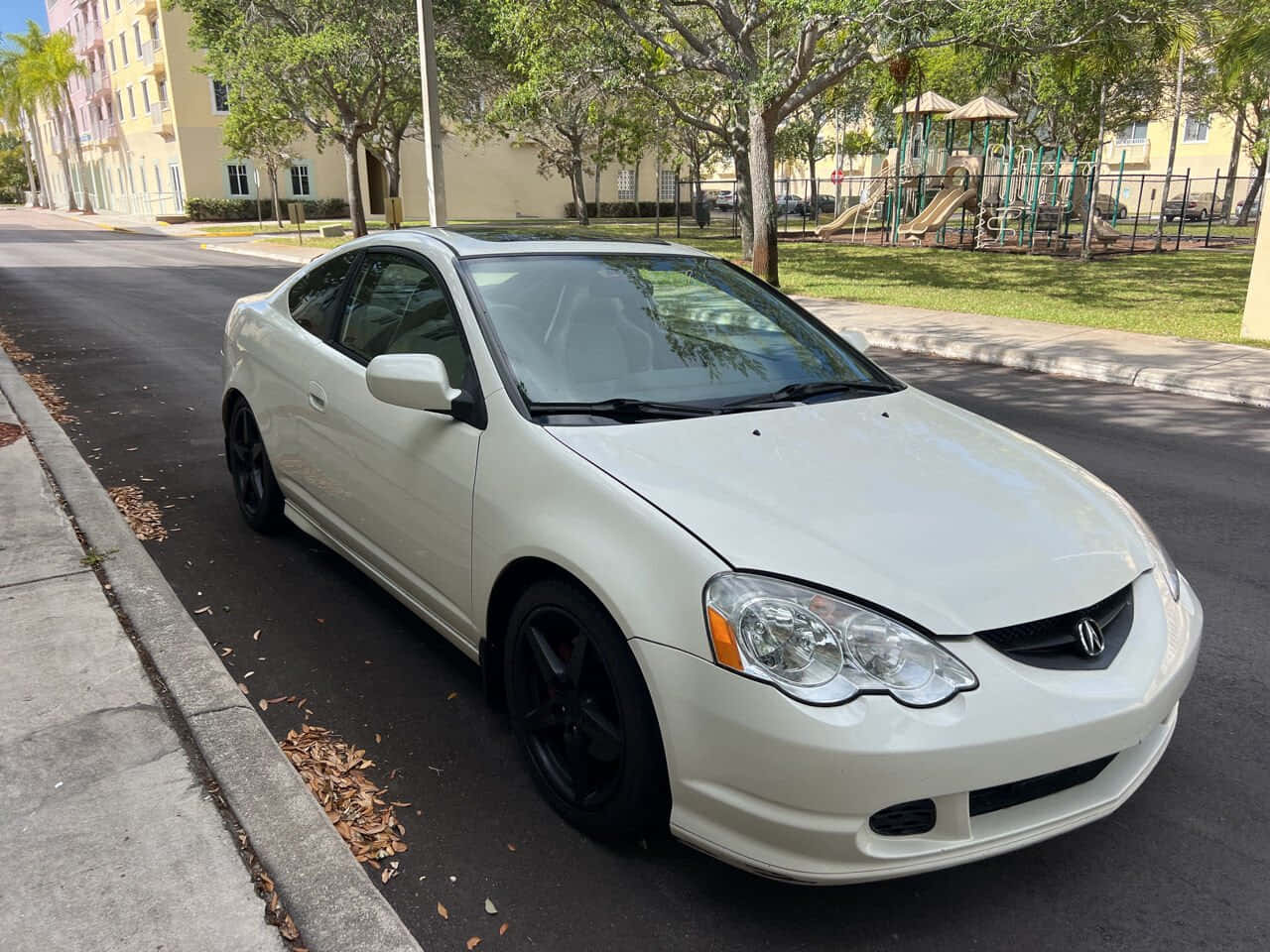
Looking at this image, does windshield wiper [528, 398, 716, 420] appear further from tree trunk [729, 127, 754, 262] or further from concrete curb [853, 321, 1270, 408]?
tree trunk [729, 127, 754, 262]

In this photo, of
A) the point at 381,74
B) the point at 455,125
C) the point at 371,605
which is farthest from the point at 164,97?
the point at 371,605

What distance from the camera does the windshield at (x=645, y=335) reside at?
127 inches

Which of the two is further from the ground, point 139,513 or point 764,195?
point 764,195

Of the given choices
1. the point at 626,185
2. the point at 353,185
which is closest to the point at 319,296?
the point at 353,185

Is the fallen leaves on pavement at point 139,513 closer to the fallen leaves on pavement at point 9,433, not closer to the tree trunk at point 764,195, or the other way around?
the fallen leaves on pavement at point 9,433

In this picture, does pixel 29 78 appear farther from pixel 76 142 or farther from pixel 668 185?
pixel 668 185

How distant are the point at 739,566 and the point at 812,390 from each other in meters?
1.32

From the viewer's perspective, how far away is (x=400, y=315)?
12.4 feet

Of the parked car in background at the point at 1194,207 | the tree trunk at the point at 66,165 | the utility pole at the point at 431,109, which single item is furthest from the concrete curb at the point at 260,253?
the tree trunk at the point at 66,165

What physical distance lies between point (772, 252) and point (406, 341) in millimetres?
14148

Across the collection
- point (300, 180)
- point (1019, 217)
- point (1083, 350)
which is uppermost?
point (300, 180)

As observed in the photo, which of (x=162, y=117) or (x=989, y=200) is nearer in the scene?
(x=989, y=200)

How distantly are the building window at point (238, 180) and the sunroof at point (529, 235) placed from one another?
164ft

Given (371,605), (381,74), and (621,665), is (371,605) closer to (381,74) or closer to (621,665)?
(621,665)
